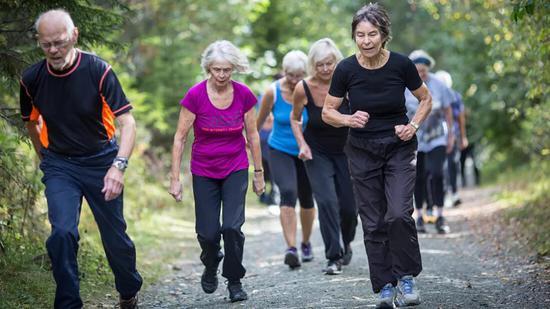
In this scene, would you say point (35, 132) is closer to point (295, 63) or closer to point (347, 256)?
point (295, 63)

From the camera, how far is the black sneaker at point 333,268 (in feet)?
28.7

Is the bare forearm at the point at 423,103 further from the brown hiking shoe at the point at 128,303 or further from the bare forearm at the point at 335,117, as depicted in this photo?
the brown hiking shoe at the point at 128,303

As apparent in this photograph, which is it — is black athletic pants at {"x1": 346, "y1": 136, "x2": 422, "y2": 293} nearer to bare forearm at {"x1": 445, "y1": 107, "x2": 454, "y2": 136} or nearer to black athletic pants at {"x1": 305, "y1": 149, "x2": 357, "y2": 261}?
black athletic pants at {"x1": 305, "y1": 149, "x2": 357, "y2": 261}

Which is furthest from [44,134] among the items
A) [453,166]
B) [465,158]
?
[465,158]

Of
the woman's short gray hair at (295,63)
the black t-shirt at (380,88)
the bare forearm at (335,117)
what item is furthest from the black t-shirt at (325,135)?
the black t-shirt at (380,88)

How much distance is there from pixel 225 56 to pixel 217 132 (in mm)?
677

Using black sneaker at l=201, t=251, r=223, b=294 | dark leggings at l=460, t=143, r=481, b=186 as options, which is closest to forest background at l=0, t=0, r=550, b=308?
dark leggings at l=460, t=143, r=481, b=186

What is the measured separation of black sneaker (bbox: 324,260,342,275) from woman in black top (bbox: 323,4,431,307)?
195cm

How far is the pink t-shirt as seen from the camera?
7.42 metres

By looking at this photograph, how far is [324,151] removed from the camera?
8.95 meters

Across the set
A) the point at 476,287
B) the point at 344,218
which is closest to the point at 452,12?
the point at 344,218

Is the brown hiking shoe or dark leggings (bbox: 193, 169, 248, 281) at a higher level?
dark leggings (bbox: 193, 169, 248, 281)

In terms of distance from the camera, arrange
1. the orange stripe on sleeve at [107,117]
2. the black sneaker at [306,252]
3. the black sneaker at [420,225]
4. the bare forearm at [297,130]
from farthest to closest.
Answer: the black sneaker at [420,225]
the black sneaker at [306,252]
the bare forearm at [297,130]
the orange stripe on sleeve at [107,117]

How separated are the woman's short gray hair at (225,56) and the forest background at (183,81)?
121 centimetres
